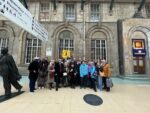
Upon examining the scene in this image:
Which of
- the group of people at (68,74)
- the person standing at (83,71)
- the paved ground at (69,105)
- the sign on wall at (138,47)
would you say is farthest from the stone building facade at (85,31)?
the paved ground at (69,105)

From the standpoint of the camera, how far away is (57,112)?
5.45 metres

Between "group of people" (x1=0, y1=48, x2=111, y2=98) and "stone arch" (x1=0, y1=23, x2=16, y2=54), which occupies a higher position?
"stone arch" (x1=0, y1=23, x2=16, y2=54)

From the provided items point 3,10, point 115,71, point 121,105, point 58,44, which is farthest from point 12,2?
point 115,71

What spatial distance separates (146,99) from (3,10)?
23.4 feet

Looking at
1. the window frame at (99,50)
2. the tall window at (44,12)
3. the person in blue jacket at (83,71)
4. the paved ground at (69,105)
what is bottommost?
the paved ground at (69,105)

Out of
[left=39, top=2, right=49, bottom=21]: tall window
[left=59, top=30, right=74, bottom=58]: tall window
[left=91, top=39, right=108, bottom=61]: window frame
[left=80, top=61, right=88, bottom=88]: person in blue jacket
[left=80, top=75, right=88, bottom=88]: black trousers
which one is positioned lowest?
[left=80, top=75, right=88, bottom=88]: black trousers

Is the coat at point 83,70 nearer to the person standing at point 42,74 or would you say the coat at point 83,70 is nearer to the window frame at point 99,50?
the person standing at point 42,74

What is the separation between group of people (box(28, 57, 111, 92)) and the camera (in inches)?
359

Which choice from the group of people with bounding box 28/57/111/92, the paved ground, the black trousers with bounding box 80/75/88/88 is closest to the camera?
the paved ground

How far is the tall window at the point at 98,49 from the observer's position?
1756 cm

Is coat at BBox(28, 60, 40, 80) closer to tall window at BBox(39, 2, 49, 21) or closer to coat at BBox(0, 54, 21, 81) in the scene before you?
coat at BBox(0, 54, 21, 81)

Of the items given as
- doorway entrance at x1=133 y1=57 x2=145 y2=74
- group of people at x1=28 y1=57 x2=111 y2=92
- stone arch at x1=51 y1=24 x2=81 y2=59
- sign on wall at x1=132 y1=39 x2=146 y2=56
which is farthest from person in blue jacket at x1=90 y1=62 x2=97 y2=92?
doorway entrance at x1=133 y1=57 x2=145 y2=74

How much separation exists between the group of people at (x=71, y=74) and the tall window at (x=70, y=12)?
9639 mm

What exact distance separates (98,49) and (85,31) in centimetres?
244
